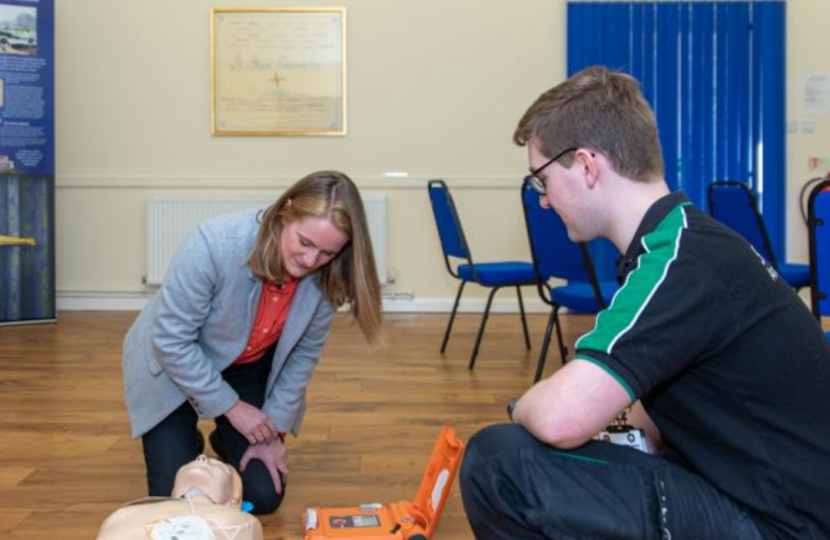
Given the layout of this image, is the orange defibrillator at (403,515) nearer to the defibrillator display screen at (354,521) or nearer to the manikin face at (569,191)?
the defibrillator display screen at (354,521)

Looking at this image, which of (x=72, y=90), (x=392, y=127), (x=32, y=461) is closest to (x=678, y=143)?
(x=392, y=127)

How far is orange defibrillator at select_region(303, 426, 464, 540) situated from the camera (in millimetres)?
1550

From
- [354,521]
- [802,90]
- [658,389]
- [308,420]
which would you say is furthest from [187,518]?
[802,90]

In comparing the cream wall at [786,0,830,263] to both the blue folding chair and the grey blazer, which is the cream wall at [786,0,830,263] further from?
the grey blazer

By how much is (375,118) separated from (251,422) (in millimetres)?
3637

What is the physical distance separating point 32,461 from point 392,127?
3.47 m

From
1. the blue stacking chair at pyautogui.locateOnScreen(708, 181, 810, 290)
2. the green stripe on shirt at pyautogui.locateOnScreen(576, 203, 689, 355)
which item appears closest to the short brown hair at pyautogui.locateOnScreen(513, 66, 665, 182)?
the green stripe on shirt at pyautogui.locateOnScreen(576, 203, 689, 355)

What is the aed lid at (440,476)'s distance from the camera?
1590mm

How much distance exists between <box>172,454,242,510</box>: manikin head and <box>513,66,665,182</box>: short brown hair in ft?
2.81

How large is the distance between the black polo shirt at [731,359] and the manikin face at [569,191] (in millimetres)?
118

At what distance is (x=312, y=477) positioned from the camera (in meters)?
2.06

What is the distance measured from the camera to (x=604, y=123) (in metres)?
1.12

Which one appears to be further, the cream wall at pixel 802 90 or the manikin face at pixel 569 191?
the cream wall at pixel 802 90

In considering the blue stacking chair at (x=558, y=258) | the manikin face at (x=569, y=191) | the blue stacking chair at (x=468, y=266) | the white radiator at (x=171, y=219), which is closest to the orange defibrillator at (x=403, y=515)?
the manikin face at (x=569, y=191)
